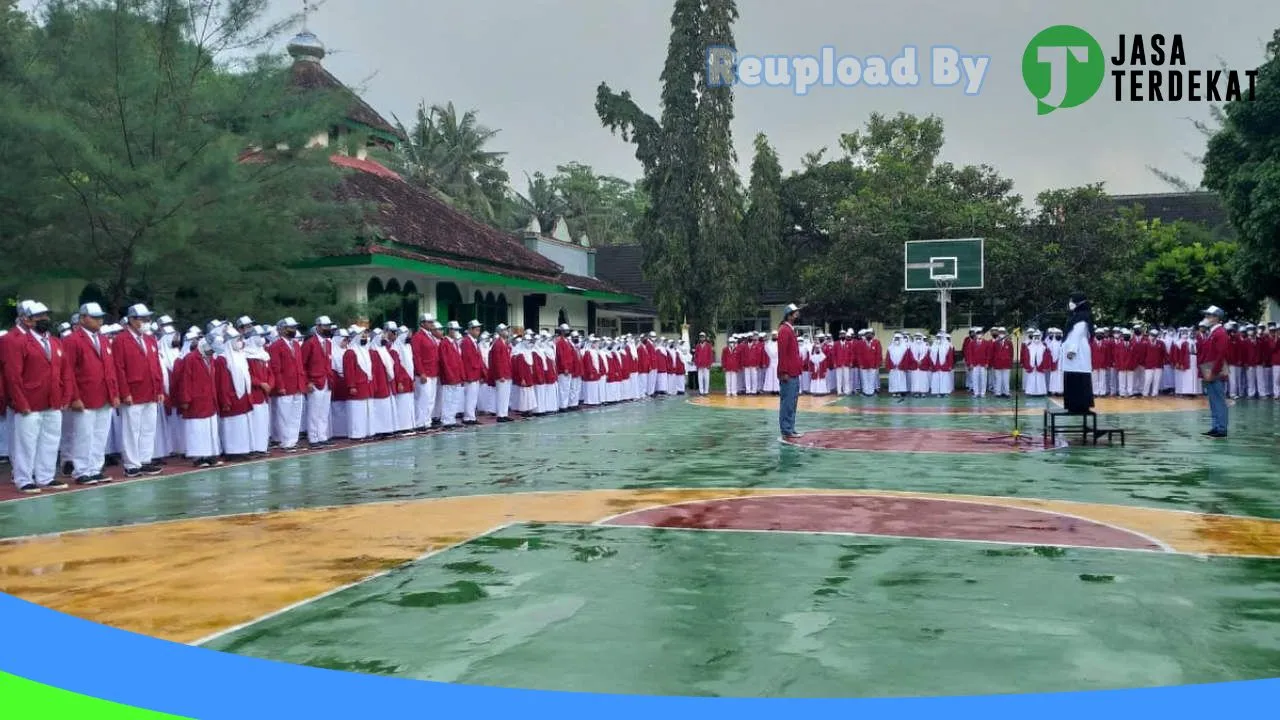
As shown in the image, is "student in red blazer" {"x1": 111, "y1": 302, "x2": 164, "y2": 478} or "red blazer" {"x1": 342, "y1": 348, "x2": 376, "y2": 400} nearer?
"student in red blazer" {"x1": 111, "y1": 302, "x2": 164, "y2": 478}

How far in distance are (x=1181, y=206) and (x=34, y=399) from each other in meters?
48.7

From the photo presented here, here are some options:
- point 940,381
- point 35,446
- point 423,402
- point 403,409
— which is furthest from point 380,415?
point 940,381

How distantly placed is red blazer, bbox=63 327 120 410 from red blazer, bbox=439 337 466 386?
7.41 metres

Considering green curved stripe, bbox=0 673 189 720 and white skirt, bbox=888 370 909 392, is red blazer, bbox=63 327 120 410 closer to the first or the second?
green curved stripe, bbox=0 673 189 720

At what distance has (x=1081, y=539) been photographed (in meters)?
8.34

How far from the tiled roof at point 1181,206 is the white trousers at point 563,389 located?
1258 inches

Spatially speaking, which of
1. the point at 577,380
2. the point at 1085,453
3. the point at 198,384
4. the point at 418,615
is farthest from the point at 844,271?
the point at 418,615

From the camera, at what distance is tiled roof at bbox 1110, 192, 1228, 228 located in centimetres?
4797

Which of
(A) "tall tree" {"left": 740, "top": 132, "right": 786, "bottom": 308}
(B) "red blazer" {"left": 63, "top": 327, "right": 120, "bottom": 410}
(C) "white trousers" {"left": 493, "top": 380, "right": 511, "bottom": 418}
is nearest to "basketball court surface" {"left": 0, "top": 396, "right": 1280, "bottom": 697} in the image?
(B) "red blazer" {"left": 63, "top": 327, "right": 120, "bottom": 410}

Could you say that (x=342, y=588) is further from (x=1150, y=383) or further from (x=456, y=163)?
(x=456, y=163)

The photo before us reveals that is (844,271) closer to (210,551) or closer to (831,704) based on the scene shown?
A: (210,551)

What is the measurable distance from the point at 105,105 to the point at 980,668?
57.0 feet

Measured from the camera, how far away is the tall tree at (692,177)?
115 feet

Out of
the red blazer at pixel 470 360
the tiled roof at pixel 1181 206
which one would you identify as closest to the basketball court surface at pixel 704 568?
the red blazer at pixel 470 360
